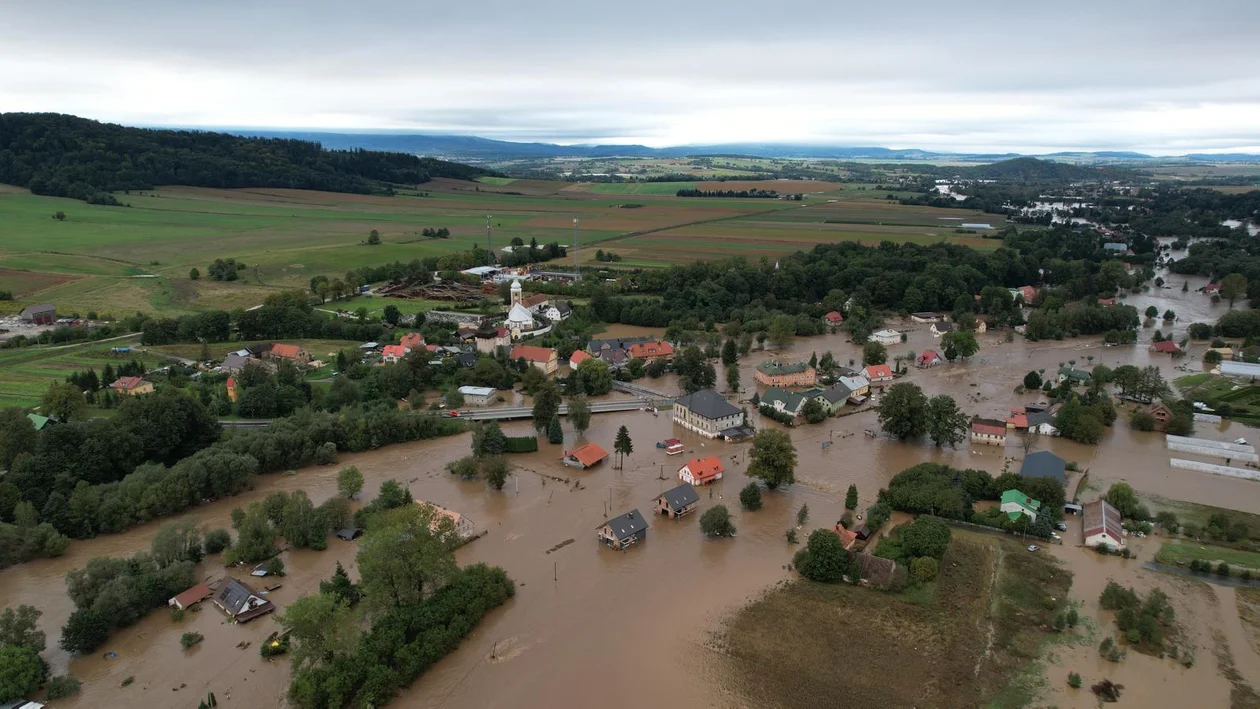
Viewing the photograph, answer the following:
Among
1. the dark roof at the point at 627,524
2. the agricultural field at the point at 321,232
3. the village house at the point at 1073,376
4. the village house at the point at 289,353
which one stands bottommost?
the dark roof at the point at 627,524

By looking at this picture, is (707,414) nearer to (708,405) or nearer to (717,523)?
(708,405)

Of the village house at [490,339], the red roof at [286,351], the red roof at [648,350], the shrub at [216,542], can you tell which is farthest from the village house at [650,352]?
the shrub at [216,542]

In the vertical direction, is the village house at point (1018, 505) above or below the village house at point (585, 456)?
above

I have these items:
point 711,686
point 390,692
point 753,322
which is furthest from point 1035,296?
point 390,692

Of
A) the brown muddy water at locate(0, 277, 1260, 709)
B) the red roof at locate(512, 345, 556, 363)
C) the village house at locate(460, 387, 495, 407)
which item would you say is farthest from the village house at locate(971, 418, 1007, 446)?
the village house at locate(460, 387, 495, 407)

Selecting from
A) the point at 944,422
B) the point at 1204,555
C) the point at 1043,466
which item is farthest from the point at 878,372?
the point at 1204,555

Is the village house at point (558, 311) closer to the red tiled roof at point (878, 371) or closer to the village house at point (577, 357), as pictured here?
the village house at point (577, 357)
